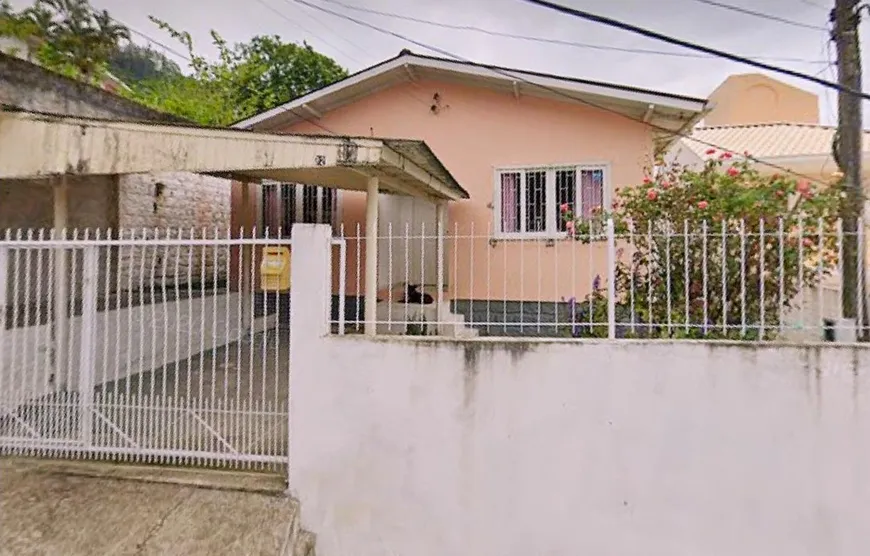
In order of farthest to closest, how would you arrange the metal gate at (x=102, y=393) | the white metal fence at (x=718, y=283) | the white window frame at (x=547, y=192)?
1. the white window frame at (x=547, y=192)
2. the metal gate at (x=102, y=393)
3. the white metal fence at (x=718, y=283)

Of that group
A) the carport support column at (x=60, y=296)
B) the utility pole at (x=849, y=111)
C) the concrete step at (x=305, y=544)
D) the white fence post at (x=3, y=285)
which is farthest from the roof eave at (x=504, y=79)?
the concrete step at (x=305, y=544)

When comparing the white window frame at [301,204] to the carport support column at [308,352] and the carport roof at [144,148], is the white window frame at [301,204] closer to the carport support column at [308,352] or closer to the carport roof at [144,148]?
the carport roof at [144,148]

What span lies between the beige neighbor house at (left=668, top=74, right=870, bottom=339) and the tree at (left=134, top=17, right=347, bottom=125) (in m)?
12.4

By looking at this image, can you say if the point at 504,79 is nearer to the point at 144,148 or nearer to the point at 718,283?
the point at 718,283

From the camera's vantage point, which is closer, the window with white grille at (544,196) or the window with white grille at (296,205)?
the window with white grille at (544,196)

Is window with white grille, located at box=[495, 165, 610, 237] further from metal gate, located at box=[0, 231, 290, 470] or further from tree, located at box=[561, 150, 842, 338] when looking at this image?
metal gate, located at box=[0, 231, 290, 470]

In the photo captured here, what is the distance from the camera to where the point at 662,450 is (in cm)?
444

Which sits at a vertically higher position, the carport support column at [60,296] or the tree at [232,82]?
the tree at [232,82]

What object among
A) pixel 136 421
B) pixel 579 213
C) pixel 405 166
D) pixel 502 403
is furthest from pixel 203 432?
pixel 579 213

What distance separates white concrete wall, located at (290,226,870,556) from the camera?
4340 millimetres

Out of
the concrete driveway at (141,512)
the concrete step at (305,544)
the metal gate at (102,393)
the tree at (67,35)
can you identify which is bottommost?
the concrete step at (305,544)

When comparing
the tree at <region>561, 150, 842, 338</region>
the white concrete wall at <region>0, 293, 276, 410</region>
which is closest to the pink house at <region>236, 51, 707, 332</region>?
the tree at <region>561, 150, 842, 338</region>

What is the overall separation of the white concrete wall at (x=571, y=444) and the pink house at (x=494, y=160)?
4.64 meters

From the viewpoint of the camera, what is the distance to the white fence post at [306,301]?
455 centimetres
